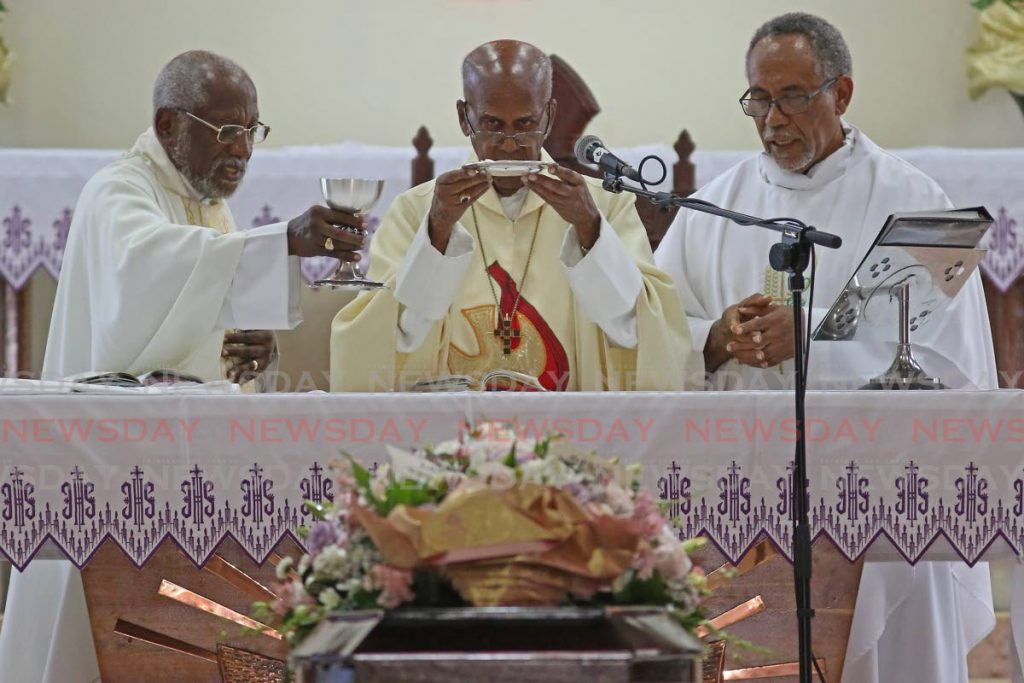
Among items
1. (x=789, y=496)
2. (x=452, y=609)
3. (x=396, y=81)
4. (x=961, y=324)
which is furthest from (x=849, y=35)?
(x=452, y=609)

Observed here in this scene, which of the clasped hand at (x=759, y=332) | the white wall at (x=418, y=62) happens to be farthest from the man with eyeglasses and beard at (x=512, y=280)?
the white wall at (x=418, y=62)

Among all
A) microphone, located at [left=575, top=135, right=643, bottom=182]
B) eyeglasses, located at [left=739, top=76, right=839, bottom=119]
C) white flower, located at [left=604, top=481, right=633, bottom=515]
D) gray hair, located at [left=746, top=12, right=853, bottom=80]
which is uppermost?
gray hair, located at [left=746, top=12, right=853, bottom=80]

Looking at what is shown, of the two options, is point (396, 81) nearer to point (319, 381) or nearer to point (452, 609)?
point (319, 381)

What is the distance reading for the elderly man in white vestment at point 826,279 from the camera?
429cm

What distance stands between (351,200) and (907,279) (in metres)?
1.41

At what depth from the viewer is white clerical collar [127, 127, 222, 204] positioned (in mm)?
4867

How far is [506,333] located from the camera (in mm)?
4426

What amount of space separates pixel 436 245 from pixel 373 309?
0.24 metres

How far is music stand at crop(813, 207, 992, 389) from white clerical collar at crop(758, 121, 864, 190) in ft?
2.78

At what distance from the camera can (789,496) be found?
11.6 ft

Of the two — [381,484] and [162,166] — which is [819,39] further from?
[381,484]

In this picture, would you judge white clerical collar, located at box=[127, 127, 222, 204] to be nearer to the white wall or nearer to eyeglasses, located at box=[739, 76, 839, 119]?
eyeglasses, located at box=[739, 76, 839, 119]

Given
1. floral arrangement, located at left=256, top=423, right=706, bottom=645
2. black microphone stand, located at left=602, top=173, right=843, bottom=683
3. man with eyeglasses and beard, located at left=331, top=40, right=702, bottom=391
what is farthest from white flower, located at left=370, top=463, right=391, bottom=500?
man with eyeglasses and beard, located at left=331, top=40, right=702, bottom=391

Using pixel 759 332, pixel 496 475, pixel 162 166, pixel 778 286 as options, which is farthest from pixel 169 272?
pixel 496 475
